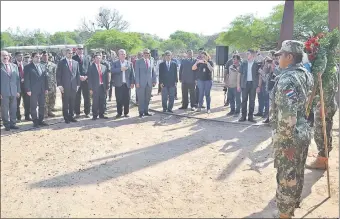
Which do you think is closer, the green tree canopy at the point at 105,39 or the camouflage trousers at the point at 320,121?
the green tree canopy at the point at 105,39

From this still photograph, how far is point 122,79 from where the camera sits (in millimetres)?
8516

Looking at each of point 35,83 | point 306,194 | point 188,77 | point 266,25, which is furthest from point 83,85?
point 266,25

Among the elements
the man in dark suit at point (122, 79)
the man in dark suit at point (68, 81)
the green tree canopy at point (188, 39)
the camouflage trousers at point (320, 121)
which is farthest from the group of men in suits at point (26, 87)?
the green tree canopy at point (188, 39)

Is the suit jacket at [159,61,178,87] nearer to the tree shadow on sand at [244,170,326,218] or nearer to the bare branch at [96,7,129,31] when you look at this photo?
the tree shadow on sand at [244,170,326,218]

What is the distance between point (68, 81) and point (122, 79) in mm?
1375

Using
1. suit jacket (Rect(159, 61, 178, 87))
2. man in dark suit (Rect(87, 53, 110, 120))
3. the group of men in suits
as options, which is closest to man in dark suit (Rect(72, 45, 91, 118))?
man in dark suit (Rect(87, 53, 110, 120))

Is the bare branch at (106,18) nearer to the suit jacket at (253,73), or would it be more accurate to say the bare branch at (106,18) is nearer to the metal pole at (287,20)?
the suit jacket at (253,73)

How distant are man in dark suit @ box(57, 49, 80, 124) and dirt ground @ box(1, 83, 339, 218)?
61cm

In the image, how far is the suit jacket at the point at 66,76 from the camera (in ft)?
25.2

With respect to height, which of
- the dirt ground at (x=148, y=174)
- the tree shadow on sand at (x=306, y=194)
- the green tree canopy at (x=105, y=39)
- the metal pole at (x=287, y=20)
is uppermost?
the metal pole at (x=287, y=20)

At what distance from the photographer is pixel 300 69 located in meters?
3.19

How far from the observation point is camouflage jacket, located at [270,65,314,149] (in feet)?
10.0

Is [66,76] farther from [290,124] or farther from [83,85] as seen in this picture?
[290,124]

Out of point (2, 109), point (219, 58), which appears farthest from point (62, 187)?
point (219, 58)
